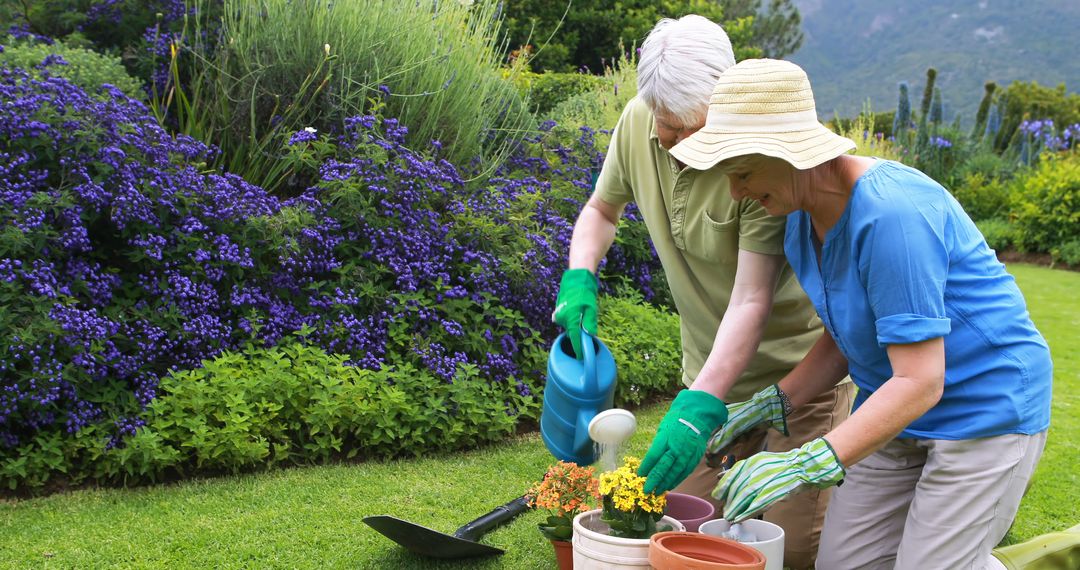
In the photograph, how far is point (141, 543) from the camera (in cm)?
279

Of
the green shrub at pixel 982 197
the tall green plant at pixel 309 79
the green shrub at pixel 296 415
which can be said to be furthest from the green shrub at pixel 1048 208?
the green shrub at pixel 296 415

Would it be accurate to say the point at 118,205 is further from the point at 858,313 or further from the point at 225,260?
the point at 858,313

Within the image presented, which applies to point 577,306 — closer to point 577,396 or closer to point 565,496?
point 577,396

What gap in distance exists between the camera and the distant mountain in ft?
214

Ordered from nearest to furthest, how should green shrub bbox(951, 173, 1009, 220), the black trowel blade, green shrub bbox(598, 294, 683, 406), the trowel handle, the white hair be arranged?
the white hair < the black trowel blade < the trowel handle < green shrub bbox(598, 294, 683, 406) < green shrub bbox(951, 173, 1009, 220)

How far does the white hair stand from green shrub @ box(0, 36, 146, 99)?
9.59 feet

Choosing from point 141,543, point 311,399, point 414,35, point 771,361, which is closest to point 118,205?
point 311,399

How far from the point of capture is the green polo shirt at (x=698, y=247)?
2436 millimetres

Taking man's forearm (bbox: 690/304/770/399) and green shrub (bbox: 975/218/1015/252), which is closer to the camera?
man's forearm (bbox: 690/304/770/399)

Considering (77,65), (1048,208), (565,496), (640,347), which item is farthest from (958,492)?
(1048,208)

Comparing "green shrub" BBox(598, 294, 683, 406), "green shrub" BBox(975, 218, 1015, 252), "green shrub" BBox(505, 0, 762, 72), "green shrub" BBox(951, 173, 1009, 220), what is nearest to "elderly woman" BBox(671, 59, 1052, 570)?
"green shrub" BBox(598, 294, 683, 406)

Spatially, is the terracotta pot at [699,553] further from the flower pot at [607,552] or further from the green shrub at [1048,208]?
the green shrub at [1048,208]

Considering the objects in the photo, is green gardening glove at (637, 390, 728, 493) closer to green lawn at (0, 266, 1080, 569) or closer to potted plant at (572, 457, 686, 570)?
potted plant at (572, 457, 686, 570)

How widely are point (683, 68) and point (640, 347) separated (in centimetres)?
269
